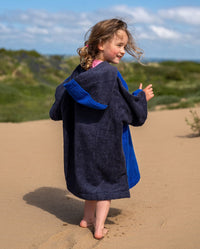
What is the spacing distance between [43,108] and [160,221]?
12.6 m

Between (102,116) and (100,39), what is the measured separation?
586mm

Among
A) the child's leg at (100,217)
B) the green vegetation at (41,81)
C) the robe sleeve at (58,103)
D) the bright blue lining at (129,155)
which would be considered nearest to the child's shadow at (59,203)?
the child's leg at (100,217)

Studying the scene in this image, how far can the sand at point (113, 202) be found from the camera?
3.15 metres

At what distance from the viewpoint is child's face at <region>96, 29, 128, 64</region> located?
313 cm

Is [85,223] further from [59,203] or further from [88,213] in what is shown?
[59,203]

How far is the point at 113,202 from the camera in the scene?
4223 mm

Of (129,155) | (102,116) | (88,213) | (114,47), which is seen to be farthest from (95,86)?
(88,213)

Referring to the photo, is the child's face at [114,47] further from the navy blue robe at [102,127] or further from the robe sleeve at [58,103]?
the robe sleeve at [58,103]

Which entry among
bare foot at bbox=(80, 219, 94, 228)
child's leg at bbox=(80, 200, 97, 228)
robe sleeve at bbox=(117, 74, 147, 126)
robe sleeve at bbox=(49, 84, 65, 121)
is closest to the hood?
robe sleeve at bbox=(117, 74, 147, 126)

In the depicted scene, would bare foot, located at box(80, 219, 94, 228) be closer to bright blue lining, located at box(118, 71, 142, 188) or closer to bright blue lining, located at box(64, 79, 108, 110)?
bright blue lining, located at box(118, 71, 142, 188)

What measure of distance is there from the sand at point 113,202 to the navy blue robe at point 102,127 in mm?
417

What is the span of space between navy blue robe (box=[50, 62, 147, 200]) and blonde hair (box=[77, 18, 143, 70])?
0.39 feet

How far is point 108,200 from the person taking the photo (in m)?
3.18

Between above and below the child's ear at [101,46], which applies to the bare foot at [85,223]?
below
